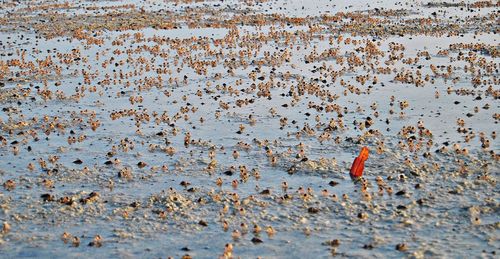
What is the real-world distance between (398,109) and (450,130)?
313 centimetres

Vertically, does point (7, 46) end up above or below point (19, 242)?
above

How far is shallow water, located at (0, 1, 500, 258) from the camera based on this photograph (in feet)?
44.5

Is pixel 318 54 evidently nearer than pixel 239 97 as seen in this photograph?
No

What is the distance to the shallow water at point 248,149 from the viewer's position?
1355cm

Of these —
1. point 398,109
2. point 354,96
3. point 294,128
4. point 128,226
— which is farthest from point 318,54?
point 128,226

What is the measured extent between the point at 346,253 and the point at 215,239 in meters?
2.88

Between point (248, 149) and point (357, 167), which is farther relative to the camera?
point (248, 149)

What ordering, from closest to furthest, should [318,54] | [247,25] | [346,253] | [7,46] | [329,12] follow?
[346,253]
[318,54]
[7,46]
[247,25]
[329,12]

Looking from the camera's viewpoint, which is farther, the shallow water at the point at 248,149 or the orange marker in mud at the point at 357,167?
the orange marker in mud at the point at 357,167

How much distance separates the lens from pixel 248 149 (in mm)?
19375

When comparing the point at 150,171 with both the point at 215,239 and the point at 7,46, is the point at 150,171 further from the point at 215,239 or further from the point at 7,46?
the point at 7,46

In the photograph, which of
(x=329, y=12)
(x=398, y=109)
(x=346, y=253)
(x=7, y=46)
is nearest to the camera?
(x=346, y=253)

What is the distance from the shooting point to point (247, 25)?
4709 centimetres

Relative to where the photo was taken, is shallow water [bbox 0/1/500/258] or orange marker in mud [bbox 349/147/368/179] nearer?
shallow water [bbox 0/1/500/258]
